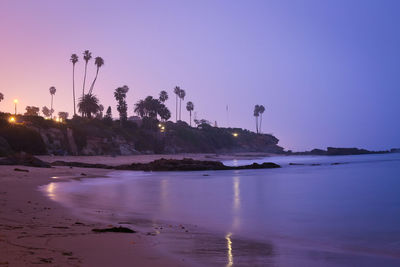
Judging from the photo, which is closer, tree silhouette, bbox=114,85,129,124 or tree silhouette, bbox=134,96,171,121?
tree silhouette, bbox=114,85,129,124

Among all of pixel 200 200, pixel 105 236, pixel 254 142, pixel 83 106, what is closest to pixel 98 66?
pixel 83 106

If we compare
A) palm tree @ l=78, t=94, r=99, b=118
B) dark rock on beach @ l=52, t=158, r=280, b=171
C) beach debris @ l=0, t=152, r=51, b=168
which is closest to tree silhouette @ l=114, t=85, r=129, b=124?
palm tree @ l=78, t=94, r=99, b=118

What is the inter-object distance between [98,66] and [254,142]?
64.2 meters

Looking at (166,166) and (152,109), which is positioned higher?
(152,109)

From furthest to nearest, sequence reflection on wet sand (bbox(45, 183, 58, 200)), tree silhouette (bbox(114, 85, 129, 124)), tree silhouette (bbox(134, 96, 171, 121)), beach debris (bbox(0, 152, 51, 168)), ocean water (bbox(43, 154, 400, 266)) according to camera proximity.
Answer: tree silhouette (bbox(134, 96, 171, 121)) < tree silhouette (bbox(114, 85, 129, 124)) < beach debris (bbox(0, 152, 51, 168)) < reflection on wet sand (bbox(45, 183, 58, 200)) < ocean water (bbox(43, 154, 400, 266))

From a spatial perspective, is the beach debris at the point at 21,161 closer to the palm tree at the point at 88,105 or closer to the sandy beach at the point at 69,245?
the sandy beach at the point at 69,245

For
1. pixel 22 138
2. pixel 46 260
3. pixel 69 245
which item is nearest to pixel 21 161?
pixel 22 138

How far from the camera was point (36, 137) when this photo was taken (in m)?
45.9

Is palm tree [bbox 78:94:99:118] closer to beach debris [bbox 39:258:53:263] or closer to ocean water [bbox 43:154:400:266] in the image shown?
ocean water [bbox 43:154:400:266]

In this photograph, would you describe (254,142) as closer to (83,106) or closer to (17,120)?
(83,106)

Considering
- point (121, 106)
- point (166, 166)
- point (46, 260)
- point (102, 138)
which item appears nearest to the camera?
point (46, 260)

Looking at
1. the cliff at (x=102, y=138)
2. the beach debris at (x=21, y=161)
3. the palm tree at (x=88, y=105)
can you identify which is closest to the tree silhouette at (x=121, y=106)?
the cliff at (x=102, y=138)

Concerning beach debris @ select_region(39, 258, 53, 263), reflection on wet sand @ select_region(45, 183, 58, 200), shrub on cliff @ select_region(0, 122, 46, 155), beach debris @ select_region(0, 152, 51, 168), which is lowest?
reflection on wet sand @ select_region(45, 183, 58, 200)

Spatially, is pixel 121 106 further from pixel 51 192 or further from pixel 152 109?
pixel 51 192
